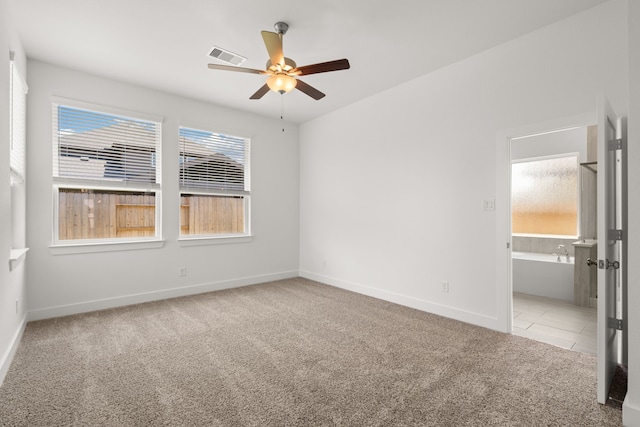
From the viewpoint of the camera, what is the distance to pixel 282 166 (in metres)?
5.89

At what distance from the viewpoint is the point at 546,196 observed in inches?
223

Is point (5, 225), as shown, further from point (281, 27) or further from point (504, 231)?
point (504, 231)

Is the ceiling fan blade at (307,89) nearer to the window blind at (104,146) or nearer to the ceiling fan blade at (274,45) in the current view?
the ceiling fan blade at (274,45)

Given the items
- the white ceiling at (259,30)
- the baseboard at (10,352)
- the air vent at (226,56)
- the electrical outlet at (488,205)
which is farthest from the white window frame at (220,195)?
the electrical outlet at (488,205)

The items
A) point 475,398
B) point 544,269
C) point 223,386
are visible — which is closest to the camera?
point 475,398

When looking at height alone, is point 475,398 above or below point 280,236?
below

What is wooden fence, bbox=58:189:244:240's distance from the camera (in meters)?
3.93

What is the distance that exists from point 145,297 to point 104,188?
1563 millimetres

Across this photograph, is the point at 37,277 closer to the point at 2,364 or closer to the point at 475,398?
the point at 2,364

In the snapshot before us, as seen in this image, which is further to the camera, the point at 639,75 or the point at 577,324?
the point at 577,324

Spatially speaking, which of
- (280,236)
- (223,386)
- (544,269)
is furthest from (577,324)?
(280,236)

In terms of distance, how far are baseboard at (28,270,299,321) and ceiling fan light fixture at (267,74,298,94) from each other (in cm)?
332

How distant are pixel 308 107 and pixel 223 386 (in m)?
4.17

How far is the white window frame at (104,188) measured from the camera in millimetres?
3754
